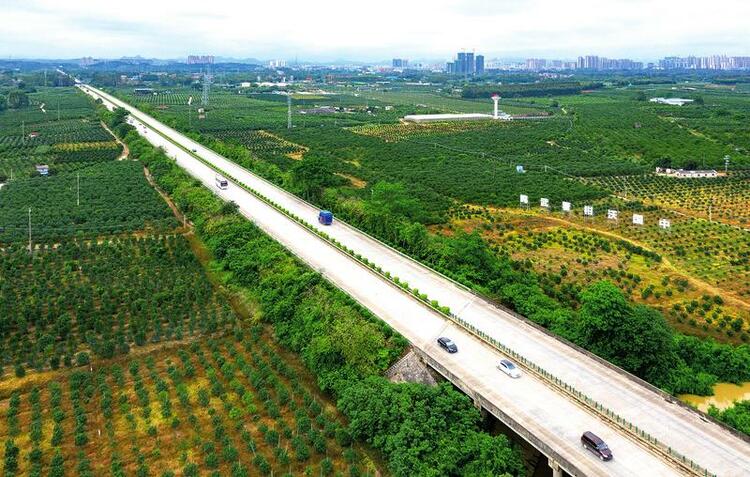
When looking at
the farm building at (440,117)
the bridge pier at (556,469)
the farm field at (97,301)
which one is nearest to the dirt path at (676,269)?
the bridge pier at (556,469)

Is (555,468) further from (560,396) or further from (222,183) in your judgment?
(222,183)

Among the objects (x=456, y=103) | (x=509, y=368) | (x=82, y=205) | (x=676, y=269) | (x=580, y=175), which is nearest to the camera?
(x=509, y=368)

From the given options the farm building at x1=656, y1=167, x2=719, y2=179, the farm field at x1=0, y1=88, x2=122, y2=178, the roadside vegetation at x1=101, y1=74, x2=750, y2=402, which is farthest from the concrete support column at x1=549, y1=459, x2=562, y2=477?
the farm field at x1=0, y1=88, x2=122, y2=178

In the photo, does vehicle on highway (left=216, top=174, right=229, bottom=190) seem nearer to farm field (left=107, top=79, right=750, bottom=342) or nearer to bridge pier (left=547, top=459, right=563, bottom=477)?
farm field (left=107, top=79, right=750, bottom=342)

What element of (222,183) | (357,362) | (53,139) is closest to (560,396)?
(357,362)

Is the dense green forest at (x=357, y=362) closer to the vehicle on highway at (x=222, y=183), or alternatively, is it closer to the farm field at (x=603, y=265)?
the farm field at (x=603, y=265)

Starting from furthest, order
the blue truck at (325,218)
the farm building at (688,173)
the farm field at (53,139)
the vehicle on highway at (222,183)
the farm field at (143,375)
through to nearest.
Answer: the farm field at (53,139) → the farm building at (688,173) → the vehicle on highway at (222,183) → the blue truck at (325,218) → the farm field at (143,375)
